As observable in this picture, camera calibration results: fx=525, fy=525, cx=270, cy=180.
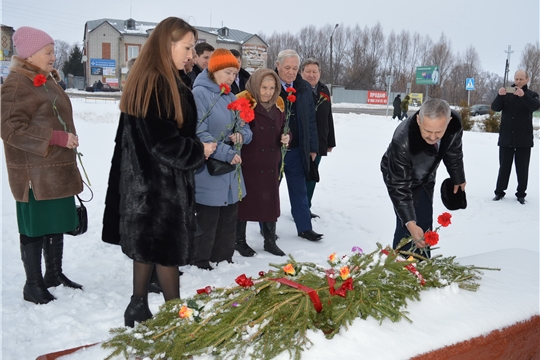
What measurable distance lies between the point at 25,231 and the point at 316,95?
3.49 meters

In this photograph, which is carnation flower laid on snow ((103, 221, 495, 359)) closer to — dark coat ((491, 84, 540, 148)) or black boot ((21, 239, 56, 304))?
black boot ((21, 239, 56, 304))

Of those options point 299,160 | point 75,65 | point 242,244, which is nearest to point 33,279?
point 242,244

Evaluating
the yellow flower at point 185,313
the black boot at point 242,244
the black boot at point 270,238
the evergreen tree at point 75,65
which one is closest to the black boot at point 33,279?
the black boot at point 242,244

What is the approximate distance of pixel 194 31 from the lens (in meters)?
2.91

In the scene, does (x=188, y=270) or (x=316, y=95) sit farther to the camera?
(x=316, y=95)

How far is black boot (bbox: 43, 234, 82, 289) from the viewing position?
12.2 ft

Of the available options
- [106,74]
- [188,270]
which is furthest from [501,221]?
[106,74]

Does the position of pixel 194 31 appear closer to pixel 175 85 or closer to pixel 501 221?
pixel 175 85

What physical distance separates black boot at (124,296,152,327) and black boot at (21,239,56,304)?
839mm

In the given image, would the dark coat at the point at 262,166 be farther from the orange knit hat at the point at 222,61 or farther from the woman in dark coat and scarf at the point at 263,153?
the orange knit hat at the point at 222,61

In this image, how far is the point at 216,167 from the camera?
12.3 feet

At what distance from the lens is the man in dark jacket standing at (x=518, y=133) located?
23.1ft

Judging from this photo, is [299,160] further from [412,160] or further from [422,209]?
[412,160]

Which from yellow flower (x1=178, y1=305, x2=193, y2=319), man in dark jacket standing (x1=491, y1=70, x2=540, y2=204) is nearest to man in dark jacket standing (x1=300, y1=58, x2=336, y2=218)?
man in dark jacket standing (x1=491, y1=70, x2=540, y2=204)
